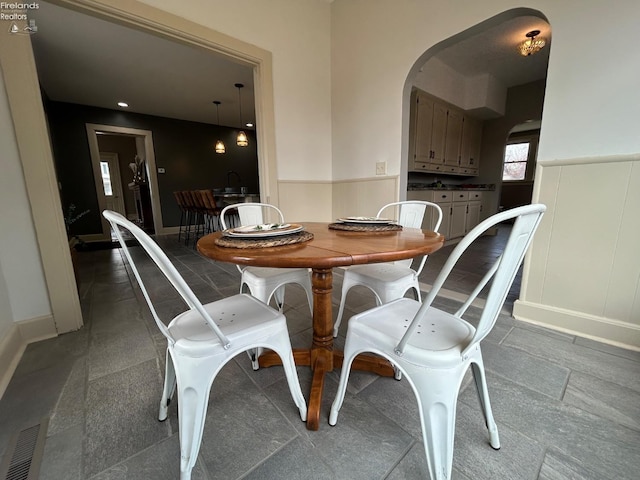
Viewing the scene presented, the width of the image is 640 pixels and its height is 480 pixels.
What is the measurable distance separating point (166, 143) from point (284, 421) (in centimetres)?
653

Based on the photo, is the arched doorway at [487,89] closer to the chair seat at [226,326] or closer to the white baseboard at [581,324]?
the white baseboard at [581,324]

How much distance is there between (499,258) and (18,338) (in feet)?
7.98

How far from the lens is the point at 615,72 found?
4.52 ft

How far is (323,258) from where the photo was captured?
0.78 metres

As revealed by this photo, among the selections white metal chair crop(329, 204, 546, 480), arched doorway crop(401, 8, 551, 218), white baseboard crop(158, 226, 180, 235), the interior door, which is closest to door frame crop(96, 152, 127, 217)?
the interior door

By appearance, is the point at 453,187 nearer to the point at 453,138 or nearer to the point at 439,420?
the point at 453,138

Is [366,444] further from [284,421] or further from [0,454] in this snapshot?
[0,454]

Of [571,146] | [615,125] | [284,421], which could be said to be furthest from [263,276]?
[615,125]

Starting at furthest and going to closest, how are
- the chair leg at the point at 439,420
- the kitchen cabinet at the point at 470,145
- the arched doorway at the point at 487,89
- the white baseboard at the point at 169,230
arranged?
the white baseboard at the point at 169,230 < the kitchen cabinet at the point at 470,145 < the arched doorway at the point at 487,89 < the chair leg at the point at 439,420

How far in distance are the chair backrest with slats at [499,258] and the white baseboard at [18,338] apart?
190cm

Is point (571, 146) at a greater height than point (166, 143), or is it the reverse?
point (166, 143)

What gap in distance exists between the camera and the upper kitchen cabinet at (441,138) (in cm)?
388

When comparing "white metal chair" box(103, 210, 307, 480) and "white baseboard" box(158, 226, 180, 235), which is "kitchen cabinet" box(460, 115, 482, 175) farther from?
"white baseboard" box(158, 226, 180, 235)

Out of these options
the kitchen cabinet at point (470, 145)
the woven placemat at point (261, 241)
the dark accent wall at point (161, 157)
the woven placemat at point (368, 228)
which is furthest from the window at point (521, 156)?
the woven placemat at point (261, 241)
